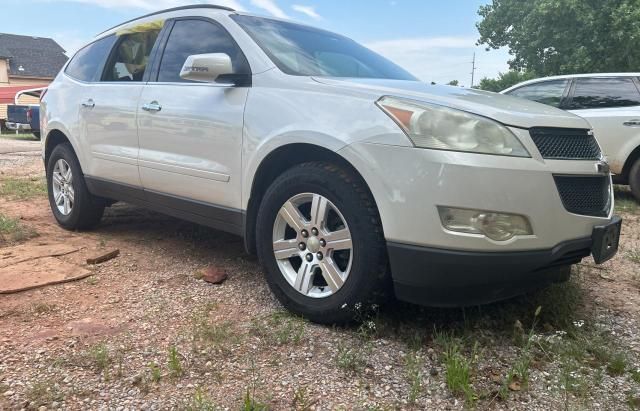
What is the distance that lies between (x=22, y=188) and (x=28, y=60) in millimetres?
37564

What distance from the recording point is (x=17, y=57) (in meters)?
38.0

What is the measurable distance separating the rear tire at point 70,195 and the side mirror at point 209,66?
2118 mm

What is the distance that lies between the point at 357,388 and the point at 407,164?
0.99 meters

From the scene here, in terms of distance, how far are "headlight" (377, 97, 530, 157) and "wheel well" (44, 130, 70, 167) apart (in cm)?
371

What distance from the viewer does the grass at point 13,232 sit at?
4.31m

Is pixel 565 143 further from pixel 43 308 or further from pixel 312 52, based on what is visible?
pixel 43 308

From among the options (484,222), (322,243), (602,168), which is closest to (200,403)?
(322,243)

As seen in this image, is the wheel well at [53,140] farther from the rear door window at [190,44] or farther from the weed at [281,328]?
the weed at [281,328]

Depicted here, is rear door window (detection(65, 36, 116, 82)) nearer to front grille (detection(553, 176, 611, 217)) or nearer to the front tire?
the front tire

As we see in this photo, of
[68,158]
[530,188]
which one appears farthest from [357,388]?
[68,158]

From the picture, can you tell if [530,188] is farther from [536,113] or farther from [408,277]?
[408,277]

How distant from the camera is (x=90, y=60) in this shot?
4.75 m

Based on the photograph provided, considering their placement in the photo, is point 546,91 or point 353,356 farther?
point 546,91

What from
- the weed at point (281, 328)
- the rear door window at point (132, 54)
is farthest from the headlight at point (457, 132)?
the rear door window at point (132, 54)
